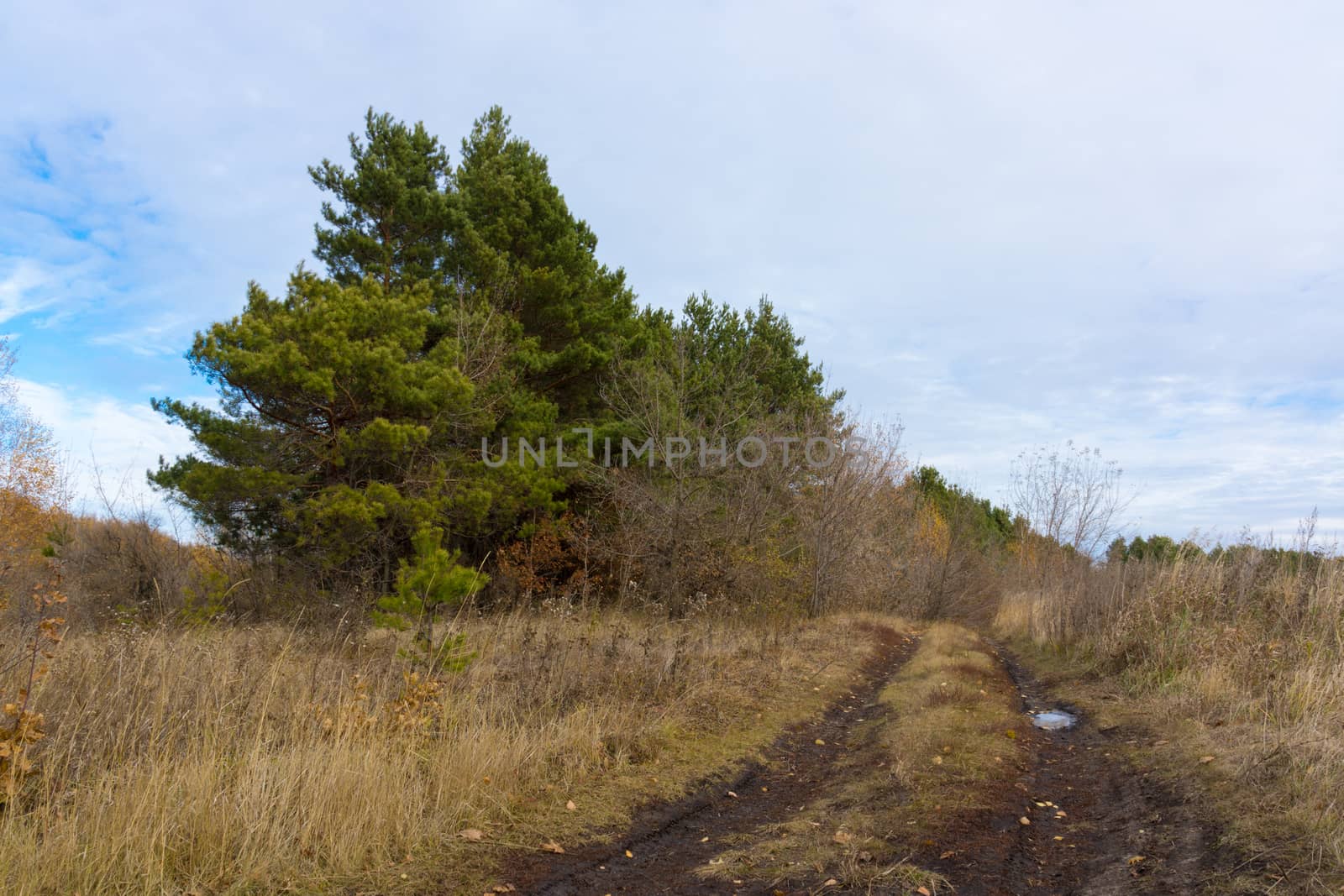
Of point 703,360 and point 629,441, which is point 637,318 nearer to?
point 703,360

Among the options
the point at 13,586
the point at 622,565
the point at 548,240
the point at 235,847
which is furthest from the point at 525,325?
the point at 235,847

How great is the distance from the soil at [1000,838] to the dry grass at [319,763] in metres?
0.32

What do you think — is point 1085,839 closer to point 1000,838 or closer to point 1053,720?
point 1000,838

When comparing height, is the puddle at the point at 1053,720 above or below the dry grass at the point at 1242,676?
below

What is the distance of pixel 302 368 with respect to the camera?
45.5 ft

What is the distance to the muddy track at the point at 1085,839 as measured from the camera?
4.27 metres

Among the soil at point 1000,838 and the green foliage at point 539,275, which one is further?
the green foliage at point 539,275

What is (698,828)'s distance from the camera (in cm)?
536

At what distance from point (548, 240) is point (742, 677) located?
14664mm

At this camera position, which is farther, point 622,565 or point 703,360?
point 703,360

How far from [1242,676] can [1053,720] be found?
2024 mm

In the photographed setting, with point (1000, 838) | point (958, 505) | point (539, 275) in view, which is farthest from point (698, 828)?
point (958, 505)
